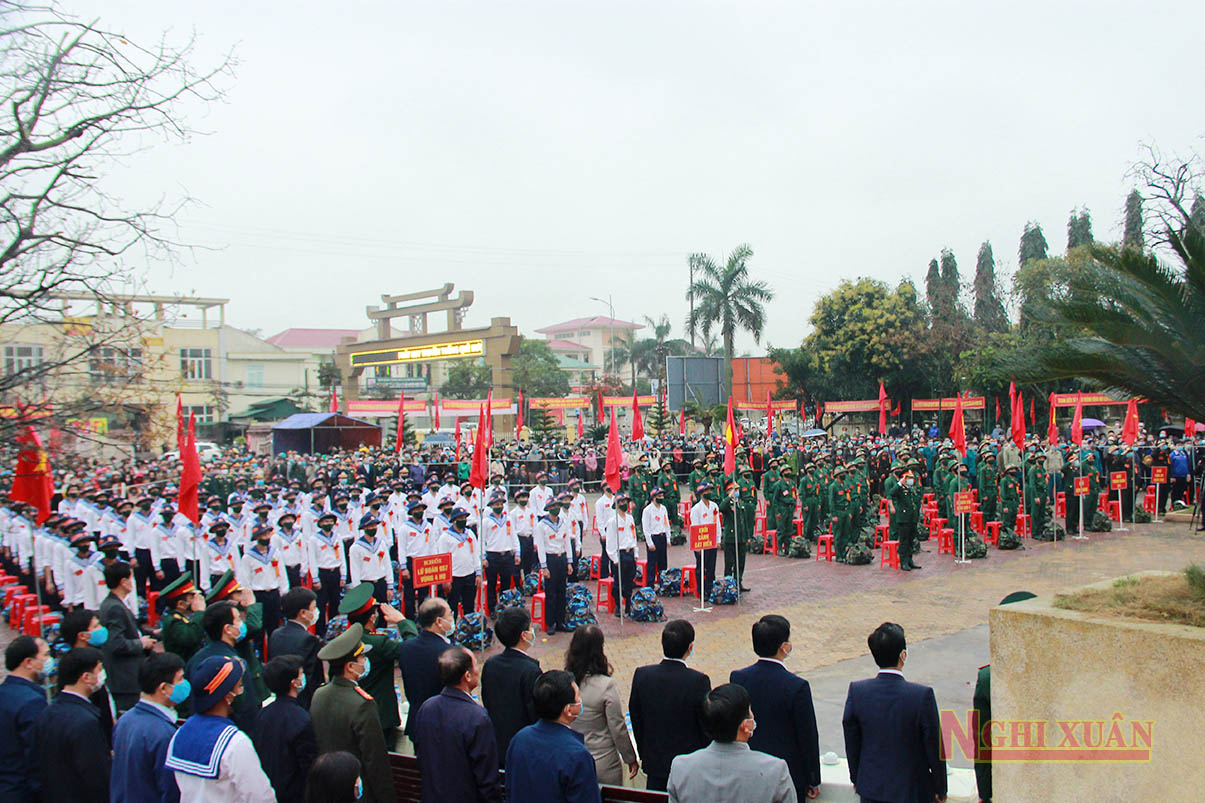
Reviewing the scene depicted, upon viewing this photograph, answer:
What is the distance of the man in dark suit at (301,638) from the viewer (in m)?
5.67

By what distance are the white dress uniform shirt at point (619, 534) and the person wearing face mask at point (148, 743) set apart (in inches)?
294

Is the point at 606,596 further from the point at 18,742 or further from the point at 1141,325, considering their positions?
the point at 1141,325

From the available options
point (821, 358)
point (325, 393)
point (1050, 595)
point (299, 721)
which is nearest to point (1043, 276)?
point (821, 358)

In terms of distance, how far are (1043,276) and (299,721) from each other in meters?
32.3

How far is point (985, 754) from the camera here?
15.1ft

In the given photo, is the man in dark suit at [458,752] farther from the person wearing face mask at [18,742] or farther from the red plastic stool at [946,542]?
the red plastic stool at [946,542]

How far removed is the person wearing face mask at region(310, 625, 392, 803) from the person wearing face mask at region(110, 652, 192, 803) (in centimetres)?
70

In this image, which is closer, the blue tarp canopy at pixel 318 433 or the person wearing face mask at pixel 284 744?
the person wearing face mask at pixel 284 744

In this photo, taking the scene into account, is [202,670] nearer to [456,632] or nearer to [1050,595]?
[1050,595]

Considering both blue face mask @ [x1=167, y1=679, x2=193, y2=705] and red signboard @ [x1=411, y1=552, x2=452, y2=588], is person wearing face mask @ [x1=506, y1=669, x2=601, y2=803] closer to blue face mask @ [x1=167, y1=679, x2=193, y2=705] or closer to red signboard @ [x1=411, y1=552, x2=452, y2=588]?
blue face mask @ [x1=167, y1=679, x2=193, y2=705]

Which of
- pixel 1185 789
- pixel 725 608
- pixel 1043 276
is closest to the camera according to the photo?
pixel 1185 789

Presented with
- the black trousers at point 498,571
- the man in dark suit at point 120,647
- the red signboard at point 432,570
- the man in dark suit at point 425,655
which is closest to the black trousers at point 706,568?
the black trousers at point 498,571

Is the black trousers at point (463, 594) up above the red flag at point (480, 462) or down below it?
below

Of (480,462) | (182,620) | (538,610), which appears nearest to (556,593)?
(538,610)
